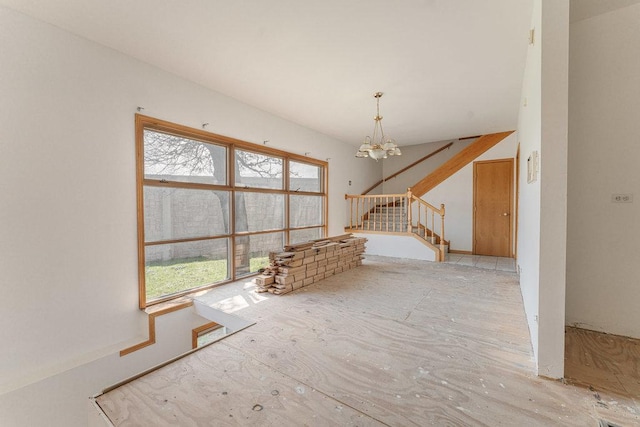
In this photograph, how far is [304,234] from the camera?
18.9 feet

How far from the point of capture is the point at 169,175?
342 centimetres

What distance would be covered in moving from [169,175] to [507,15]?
13.4ft

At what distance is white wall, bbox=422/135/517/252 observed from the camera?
657 cm

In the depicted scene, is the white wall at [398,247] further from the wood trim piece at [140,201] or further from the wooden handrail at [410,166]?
the wood trim piece at [140,201]

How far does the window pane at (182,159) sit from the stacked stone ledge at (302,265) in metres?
1.57

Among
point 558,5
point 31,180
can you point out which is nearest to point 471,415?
point 558,5

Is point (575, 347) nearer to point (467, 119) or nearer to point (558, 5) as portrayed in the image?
point (558, 5)

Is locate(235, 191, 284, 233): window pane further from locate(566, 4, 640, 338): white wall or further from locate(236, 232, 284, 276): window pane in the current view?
locate(566, 4, 640, 338): white wall

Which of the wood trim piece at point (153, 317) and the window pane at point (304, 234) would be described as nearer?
the wood trim piece at point (153, 317)

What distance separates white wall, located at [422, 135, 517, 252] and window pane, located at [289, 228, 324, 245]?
350cm

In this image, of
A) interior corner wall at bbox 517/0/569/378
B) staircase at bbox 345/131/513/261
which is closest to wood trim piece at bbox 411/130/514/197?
staircase at bbox 345/131/513/261

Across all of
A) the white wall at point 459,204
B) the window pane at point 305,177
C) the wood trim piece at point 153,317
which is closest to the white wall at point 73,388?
the wood trim piece at point 153,317

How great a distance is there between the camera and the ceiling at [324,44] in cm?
224

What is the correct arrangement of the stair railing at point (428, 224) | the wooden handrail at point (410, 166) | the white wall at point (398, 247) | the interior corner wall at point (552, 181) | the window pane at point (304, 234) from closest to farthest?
the interior corner wall at point (552, 181)
the window pane at point (304, 234)
the white wall at point (398, 247)
the stair railing at point (428, 224)
the wooden handrail at point (410, 166)
